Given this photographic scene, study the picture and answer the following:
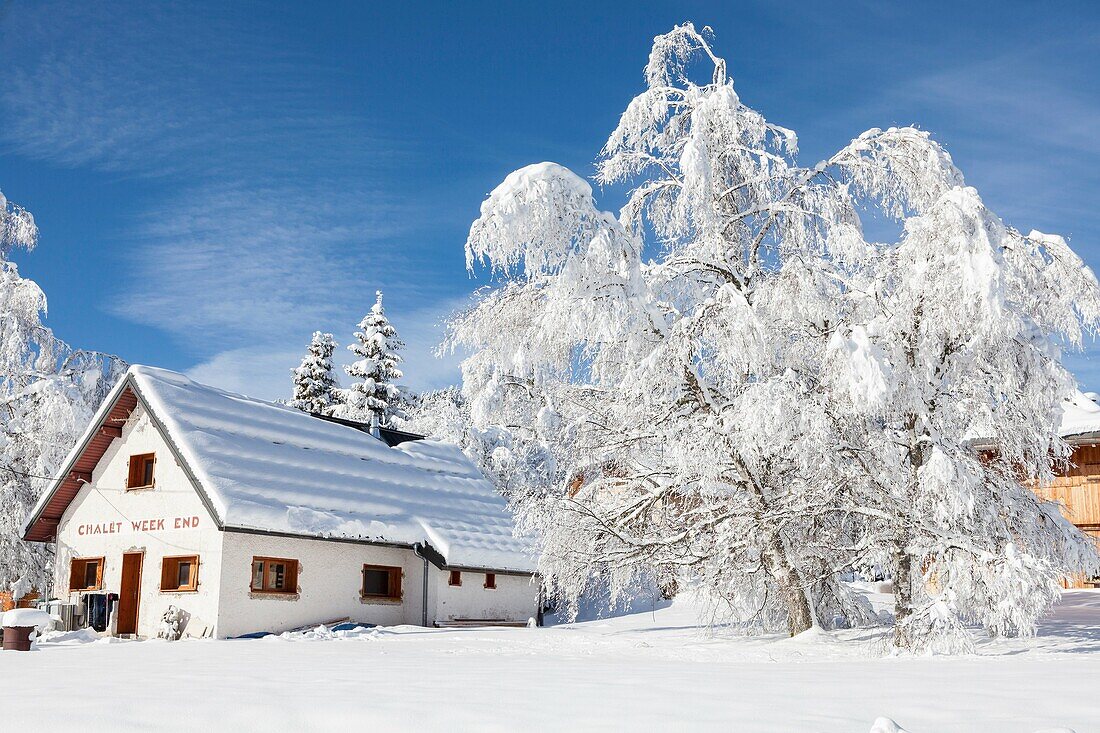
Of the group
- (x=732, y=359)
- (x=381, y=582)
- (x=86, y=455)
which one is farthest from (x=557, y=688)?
(x=86, y=455)

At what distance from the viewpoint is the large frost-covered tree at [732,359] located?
49.3 ft

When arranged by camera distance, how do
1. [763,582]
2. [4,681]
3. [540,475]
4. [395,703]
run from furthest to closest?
[540,475] < [763,582] < [4,681] < [395,703]

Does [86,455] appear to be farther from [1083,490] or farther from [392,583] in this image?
[1083,490]

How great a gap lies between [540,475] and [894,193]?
85.1 ft

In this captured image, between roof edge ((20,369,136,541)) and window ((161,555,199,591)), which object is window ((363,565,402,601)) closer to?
window ((161,555,199,591))

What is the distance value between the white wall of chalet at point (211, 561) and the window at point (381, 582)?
13cm

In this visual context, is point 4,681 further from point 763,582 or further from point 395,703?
point 763,582

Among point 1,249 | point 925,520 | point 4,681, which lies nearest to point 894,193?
point 925,520

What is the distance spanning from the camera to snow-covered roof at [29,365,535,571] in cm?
2158

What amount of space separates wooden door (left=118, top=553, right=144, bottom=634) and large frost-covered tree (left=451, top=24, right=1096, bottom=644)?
9637mm

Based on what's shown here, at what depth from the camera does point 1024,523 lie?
16109 millimetres

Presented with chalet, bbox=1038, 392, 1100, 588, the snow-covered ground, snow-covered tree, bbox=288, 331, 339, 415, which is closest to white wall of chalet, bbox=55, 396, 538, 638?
the snow-covered ground

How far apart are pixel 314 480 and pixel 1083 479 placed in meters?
19.9

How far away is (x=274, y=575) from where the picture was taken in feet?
72.6
